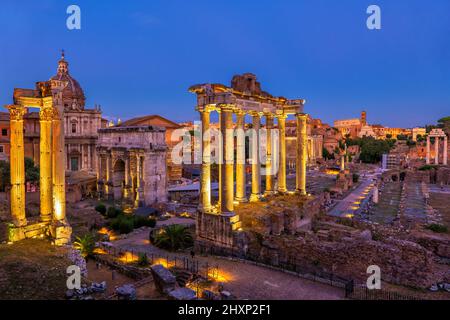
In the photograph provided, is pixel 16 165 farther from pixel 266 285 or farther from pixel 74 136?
pixel 74 136

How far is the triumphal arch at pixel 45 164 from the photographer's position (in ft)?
55.1

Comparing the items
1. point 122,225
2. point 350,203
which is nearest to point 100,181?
point 122,225

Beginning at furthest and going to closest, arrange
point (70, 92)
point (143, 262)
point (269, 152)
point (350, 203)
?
point (70, 92) < point (350, 203) < point (269, 152) < point (143, 262)

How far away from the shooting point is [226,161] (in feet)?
61.4

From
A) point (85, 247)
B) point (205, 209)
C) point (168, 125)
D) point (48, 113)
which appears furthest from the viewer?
point (168, 125)

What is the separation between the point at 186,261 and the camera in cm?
1711

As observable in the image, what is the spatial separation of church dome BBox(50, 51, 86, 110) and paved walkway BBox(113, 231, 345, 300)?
44079mm

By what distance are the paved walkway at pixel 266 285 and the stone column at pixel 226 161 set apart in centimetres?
301

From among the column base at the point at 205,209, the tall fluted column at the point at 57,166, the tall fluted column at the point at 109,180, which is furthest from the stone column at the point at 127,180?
the tall fluted column at the point at 57,166

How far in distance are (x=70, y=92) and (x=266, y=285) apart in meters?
50.6

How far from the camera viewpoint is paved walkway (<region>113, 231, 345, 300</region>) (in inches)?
517
